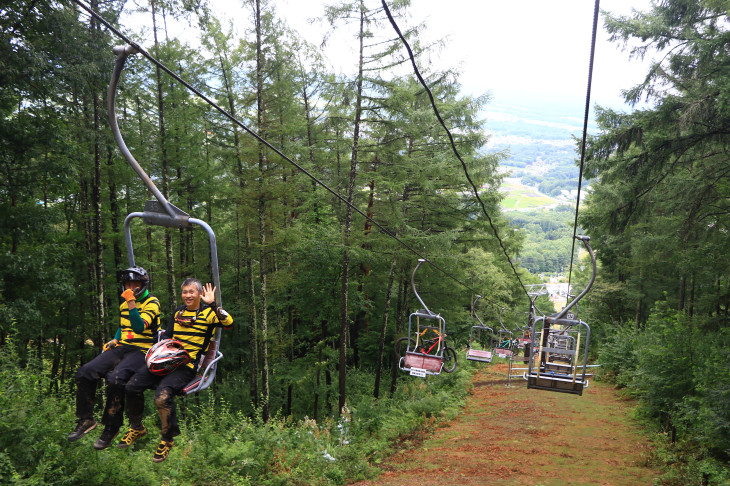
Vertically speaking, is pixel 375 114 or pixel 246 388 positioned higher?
pixel 375 114

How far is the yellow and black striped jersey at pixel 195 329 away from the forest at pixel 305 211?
3.57m

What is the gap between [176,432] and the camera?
4191 millimetres

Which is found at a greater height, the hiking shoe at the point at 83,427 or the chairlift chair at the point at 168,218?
the chairlift chair at the point at 168,218

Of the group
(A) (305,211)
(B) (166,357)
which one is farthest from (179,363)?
(A) (305,211)

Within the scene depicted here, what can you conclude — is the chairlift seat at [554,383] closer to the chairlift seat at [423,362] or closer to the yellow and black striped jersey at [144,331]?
the chairlift seat at [423,362]

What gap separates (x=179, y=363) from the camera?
4.21m

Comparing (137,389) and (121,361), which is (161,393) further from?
(121,361)

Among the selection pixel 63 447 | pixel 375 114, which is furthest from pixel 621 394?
pixel 63 447

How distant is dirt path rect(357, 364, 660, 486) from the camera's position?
9555 mm

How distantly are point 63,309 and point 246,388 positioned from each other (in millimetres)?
8806

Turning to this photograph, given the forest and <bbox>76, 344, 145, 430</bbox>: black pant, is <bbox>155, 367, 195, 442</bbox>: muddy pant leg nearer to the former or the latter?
<bbox>76, 344, 145, 430</bbox>: black pant

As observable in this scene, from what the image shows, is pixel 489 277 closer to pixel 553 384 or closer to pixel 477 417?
pixel 477 417

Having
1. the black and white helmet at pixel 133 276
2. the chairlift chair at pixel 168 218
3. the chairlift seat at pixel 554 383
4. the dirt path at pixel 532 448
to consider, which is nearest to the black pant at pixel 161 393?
the chairlift chair at pixel 168 218

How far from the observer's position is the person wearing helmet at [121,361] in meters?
4.14
